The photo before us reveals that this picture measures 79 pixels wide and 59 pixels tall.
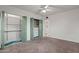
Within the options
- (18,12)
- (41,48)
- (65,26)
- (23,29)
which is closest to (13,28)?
(23,29)

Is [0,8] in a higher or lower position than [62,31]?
higher

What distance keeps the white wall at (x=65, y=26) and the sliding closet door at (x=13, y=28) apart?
127 inches

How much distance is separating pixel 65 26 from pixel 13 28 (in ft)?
11.9

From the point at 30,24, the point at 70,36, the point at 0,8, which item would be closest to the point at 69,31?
the point at 70,36

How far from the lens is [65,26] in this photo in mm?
Result: 6344

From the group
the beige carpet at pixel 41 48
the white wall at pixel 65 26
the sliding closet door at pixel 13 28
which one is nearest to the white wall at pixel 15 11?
the sliding closet door at pixel 13 28

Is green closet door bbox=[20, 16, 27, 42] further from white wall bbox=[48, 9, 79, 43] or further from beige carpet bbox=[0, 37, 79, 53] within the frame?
white wall bbox=[48, 9, 79, 43]

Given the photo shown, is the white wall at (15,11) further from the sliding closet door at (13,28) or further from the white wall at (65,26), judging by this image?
the white wall at (65,26)

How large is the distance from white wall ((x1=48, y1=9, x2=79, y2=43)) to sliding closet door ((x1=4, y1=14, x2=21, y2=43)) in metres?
3.22
